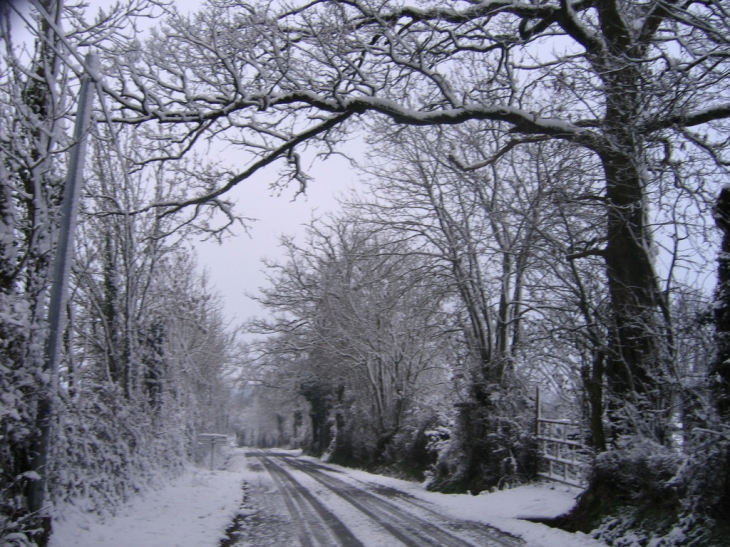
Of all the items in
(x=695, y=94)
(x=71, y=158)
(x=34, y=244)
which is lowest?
(x=34, y=244)

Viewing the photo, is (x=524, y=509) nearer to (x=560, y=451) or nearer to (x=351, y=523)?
(x=560, y=451)

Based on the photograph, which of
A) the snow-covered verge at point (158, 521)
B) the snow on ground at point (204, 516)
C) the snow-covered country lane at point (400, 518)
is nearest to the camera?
the snow-covered verge at point (158, 521)

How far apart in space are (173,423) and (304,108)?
34.2 ft

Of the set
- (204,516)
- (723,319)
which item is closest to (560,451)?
(723,319)

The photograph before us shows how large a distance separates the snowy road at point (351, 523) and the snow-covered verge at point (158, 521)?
45 centimetres

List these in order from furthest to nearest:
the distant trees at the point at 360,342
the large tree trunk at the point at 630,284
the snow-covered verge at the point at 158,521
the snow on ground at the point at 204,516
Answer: the distant trees at the point at 360,342
the large tree trunk at the point at 630,284
the snow on ground at the point at 204,516
the snow-covered verge at the point at 158,521

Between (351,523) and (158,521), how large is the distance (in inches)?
124

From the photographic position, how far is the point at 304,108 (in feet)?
37.4

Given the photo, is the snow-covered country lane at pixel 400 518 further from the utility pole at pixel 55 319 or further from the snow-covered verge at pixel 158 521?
the utility pole at pixel 55 319

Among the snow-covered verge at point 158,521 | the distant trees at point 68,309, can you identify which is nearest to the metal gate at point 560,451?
the snow-covered verge at point 158,521

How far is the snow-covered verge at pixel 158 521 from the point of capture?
7.57 meters

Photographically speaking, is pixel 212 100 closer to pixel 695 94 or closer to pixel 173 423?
pixel 695 94

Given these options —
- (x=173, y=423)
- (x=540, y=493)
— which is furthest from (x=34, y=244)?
(x=173, y=423)

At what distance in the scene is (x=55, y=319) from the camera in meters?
6.34
